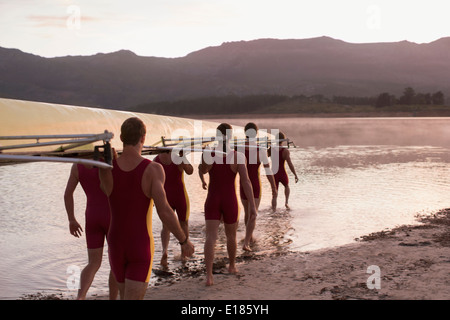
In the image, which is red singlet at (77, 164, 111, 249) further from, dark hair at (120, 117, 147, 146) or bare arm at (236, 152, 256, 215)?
bare arm at (236, 152, 256, 215)

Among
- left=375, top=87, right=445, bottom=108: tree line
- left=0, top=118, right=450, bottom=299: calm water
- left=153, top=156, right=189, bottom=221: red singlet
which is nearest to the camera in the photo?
left=153, top=156, right=189, bottom=221: red singlet

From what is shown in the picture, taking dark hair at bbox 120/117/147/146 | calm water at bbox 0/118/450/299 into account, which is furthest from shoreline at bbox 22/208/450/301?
dark hair at bbox 120/117/147/146

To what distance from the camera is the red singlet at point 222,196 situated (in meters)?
6.50

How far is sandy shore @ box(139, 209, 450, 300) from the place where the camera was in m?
5.94

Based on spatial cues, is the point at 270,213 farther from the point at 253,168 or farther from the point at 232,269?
the point at 232,269

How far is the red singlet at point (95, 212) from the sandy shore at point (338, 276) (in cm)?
119

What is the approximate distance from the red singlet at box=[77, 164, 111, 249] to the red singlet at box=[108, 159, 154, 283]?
109 cm

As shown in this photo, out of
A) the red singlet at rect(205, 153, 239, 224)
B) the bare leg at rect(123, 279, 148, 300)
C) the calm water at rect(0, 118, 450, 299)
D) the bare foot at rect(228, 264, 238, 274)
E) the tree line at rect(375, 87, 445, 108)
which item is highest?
the tree line at rect(375, 87, 445, 108)

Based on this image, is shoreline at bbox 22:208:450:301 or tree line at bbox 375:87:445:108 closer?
shoreline at bbox 22:208:450:301

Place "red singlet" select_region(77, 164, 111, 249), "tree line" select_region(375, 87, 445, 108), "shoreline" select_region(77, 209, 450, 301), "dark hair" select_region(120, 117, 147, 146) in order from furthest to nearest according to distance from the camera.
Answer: "tree line" select_region(375, 87, 445, 108) < "shoreline" select_region(77, 209, 450, 301) < "red singlet" select_region(77, 164, 111, 249) < "dark hair" select_region(120, 117, 147, 146)

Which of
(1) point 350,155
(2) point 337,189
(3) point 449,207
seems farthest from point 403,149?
(3) point 449,207

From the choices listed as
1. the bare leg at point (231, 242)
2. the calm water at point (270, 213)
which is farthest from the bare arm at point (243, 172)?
the calm water at point (270, 213)

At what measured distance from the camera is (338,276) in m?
6.68

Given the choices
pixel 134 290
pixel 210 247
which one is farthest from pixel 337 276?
pixel 134 290
